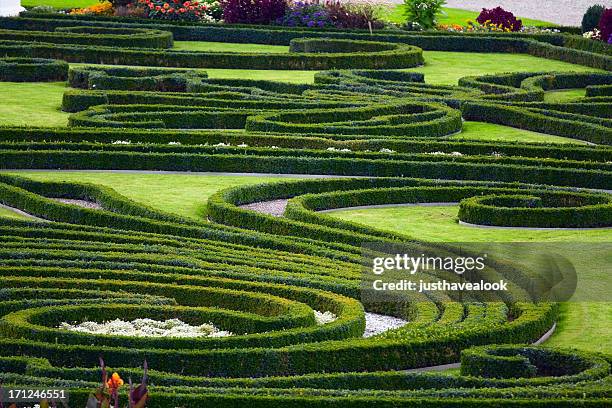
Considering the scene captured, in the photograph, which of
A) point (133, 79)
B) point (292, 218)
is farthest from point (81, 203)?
point (133, 79)

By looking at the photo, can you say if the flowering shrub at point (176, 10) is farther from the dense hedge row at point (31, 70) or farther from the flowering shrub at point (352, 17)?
the dense hedge row at point (31, 70)

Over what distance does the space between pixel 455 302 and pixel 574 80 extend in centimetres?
1996

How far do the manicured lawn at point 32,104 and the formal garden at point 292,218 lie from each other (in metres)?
0.09

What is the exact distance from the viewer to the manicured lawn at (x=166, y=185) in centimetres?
1930

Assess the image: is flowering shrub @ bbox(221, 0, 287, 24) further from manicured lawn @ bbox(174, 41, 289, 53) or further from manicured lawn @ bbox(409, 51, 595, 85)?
manicured lawn @ bbox(409, 51, 595, 85)

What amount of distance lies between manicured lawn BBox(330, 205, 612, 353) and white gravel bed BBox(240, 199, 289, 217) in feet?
2.44

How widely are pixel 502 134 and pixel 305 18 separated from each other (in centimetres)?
1677

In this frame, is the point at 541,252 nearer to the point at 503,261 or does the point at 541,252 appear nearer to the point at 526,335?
the point at 503,261

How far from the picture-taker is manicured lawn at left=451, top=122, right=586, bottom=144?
2572 centimetres

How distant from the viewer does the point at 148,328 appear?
1300 centimetres

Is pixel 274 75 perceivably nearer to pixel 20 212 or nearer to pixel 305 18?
pixel 305 18

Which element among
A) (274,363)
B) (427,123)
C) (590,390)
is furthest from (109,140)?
(590,390)

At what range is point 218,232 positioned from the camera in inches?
658

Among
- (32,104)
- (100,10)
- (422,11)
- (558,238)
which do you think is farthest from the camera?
(100,10)
